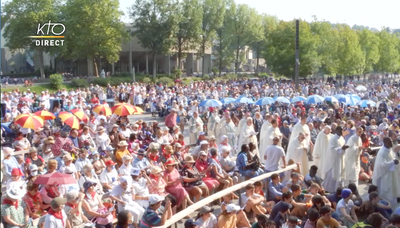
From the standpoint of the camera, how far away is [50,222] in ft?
19.5

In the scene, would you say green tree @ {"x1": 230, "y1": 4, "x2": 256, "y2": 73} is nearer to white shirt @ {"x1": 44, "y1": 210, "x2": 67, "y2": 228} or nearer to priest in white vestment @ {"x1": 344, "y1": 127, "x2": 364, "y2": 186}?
priest in white vestment @ {"x1": 344, "y1": 127, "x2": 364, "y2": 186}

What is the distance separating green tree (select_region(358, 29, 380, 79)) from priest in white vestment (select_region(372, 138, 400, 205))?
55.1 m

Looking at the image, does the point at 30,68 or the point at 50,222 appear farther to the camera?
the point at 30,68

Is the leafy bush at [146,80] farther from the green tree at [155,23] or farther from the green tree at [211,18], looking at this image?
the green tree at [211,18]

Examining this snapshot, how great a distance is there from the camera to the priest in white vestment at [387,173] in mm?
9920

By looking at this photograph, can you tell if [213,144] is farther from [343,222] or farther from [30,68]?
[30,68]

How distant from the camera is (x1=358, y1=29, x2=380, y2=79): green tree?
62781mm

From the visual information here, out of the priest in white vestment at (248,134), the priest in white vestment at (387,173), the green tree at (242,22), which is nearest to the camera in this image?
the priest in white vestment at (387,173)

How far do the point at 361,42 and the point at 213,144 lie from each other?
59576 mm

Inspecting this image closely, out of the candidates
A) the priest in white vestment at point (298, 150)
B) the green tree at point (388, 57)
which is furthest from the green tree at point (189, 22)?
the priest in white vestment at point (298, 150)

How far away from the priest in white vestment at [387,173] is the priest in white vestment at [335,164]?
796 mm

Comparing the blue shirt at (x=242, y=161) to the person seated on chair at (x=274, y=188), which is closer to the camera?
the person seated on chair at (x=274, y=188)

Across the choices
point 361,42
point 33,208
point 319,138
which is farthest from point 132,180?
point 361,42

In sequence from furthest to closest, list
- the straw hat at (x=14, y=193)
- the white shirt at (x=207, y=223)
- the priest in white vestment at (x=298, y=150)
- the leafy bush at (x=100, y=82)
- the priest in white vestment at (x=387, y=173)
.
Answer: the leafy bush at (x=100, y=82) < the priest in white vestment at (x=298, y=150) < the priest in white vestment at (x=387, y=173) < the white shirt at (x=207, y=223) < the straw hat at (x=14, y=193)
